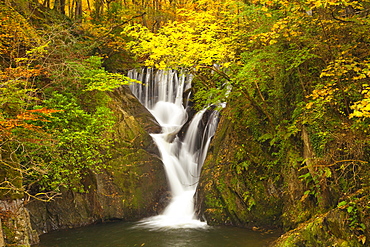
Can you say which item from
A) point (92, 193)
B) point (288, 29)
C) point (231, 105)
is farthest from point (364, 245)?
point (92, 193)

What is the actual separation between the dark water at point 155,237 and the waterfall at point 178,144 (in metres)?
0.74

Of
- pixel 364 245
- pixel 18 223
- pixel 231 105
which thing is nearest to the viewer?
pixel 364 245

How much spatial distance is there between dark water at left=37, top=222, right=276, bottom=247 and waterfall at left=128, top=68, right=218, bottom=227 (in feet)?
2.44

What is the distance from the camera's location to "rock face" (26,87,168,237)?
30.5ft

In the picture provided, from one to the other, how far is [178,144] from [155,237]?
4.72 meters

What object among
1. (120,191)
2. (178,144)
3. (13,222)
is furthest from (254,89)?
(13,222)

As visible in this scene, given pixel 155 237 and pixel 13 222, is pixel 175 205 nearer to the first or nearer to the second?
pixel 155 237

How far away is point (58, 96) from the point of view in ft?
28.5

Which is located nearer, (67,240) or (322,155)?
(322,155)

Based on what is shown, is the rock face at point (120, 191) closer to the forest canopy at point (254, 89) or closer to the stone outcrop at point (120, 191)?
the stone outcrop at point (120, 191)

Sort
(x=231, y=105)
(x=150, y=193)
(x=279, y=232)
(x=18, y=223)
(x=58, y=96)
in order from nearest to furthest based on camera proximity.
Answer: (x=18, y=223)
(x=279, y=232)
(x=58, y=96)
(x=231, y=105)
(x=150, y=193)

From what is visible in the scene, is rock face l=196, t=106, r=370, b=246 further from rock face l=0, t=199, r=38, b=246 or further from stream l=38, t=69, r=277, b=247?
rock face l=0, t=199, r=38, b=246

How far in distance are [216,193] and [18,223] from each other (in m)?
5.42

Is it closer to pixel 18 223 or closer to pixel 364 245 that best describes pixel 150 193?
pixel 18 223
